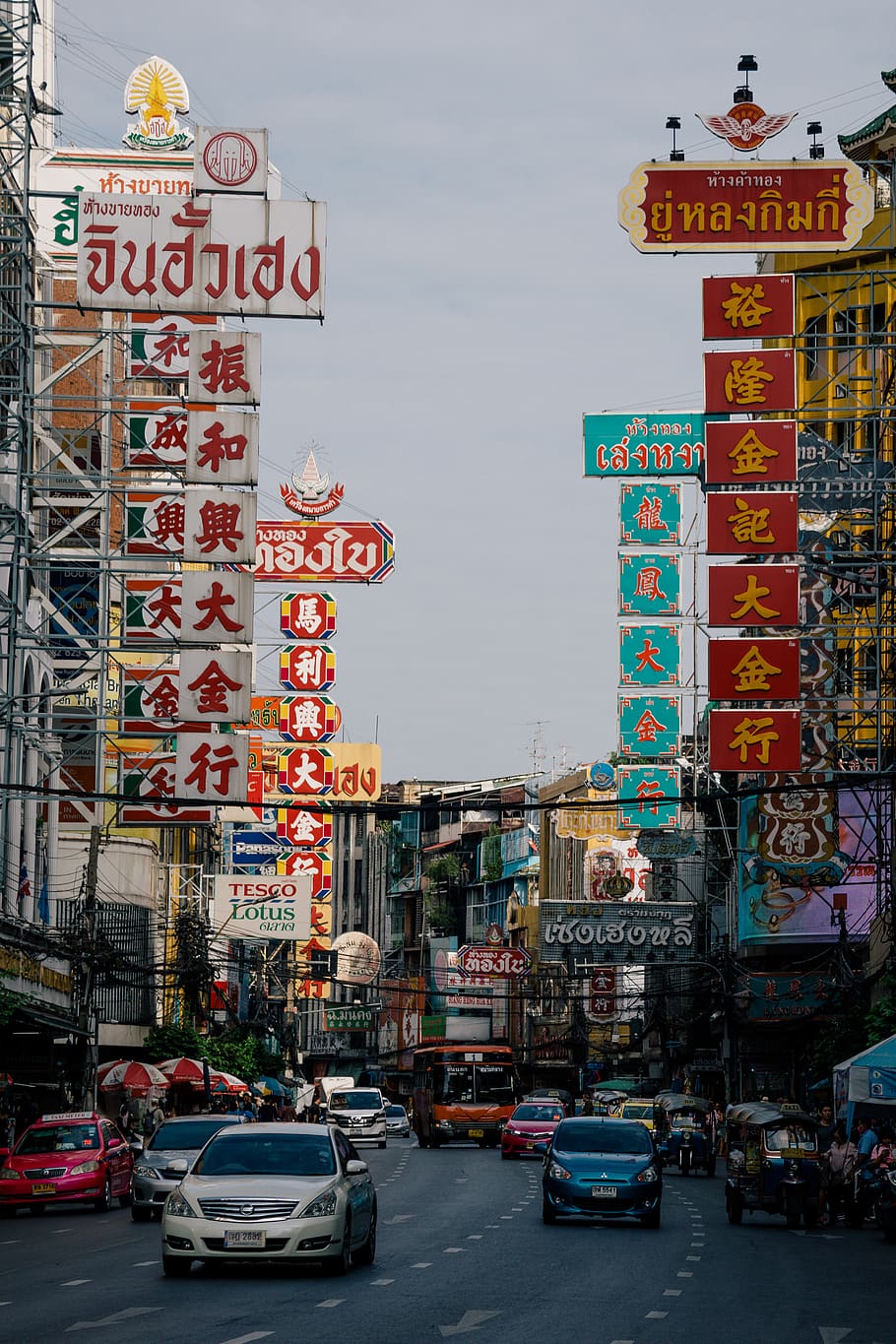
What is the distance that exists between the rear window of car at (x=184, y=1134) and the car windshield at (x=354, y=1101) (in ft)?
139

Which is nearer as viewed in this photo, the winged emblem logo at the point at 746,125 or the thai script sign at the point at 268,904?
the winged emblem logo at the point at 746,125

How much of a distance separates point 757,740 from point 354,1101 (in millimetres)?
38616

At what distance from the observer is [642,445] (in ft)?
179

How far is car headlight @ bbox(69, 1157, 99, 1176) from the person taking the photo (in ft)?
104

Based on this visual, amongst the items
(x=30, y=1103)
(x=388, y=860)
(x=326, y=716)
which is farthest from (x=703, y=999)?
(x=388, y=860)

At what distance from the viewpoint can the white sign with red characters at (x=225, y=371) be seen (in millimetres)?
36219

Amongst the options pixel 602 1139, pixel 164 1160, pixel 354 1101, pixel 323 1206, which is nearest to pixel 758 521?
pixel 602 1139

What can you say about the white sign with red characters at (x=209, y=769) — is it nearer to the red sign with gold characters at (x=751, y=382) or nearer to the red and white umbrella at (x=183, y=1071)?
the red sign with gold characters at (x=751, y=382)

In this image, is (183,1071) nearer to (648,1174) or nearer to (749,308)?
(749,308)

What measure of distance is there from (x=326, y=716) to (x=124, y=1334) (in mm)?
51565

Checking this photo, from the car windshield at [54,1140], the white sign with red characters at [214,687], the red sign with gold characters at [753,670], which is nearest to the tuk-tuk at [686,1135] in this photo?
the red sign with gold characters at [753,670]

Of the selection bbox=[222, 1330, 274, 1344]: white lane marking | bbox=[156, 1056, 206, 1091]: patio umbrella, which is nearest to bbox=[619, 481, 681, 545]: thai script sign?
bbox=[156, 1056, 206, 1091]: patio umbrella

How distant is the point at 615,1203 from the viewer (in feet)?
89.0

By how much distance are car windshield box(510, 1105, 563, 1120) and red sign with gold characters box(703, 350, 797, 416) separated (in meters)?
23.3
